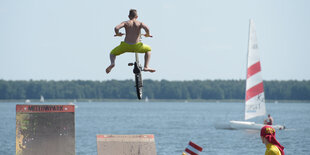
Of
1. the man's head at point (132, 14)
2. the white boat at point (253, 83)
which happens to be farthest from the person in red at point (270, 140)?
the white boat at point (253, 83)

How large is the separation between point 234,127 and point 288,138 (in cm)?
1178

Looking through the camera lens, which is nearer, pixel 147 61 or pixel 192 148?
pixel 147 61

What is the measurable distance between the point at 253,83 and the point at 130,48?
7304 cm

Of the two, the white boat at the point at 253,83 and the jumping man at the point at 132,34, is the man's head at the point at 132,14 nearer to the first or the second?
the jumping man at the point at 132,34

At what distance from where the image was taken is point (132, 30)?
14.5 metres

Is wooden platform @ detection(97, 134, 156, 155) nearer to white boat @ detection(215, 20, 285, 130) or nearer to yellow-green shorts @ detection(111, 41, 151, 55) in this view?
yellow-green shorts @ detection(111, 41, 151, 55)

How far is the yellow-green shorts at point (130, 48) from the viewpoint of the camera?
14.6 m

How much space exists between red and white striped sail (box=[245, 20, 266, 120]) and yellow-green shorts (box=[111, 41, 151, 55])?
70689 mm

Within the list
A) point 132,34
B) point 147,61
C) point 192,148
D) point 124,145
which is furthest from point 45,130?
point 132,34

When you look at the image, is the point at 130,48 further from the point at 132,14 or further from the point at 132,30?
the point at 132,14

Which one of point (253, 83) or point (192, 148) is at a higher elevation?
point (253, 83)

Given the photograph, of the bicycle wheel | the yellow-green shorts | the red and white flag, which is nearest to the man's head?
the yellow-green shorts

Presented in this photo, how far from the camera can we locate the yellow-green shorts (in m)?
14.6

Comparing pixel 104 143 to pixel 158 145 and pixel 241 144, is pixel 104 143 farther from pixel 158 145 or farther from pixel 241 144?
pixel 241 144
